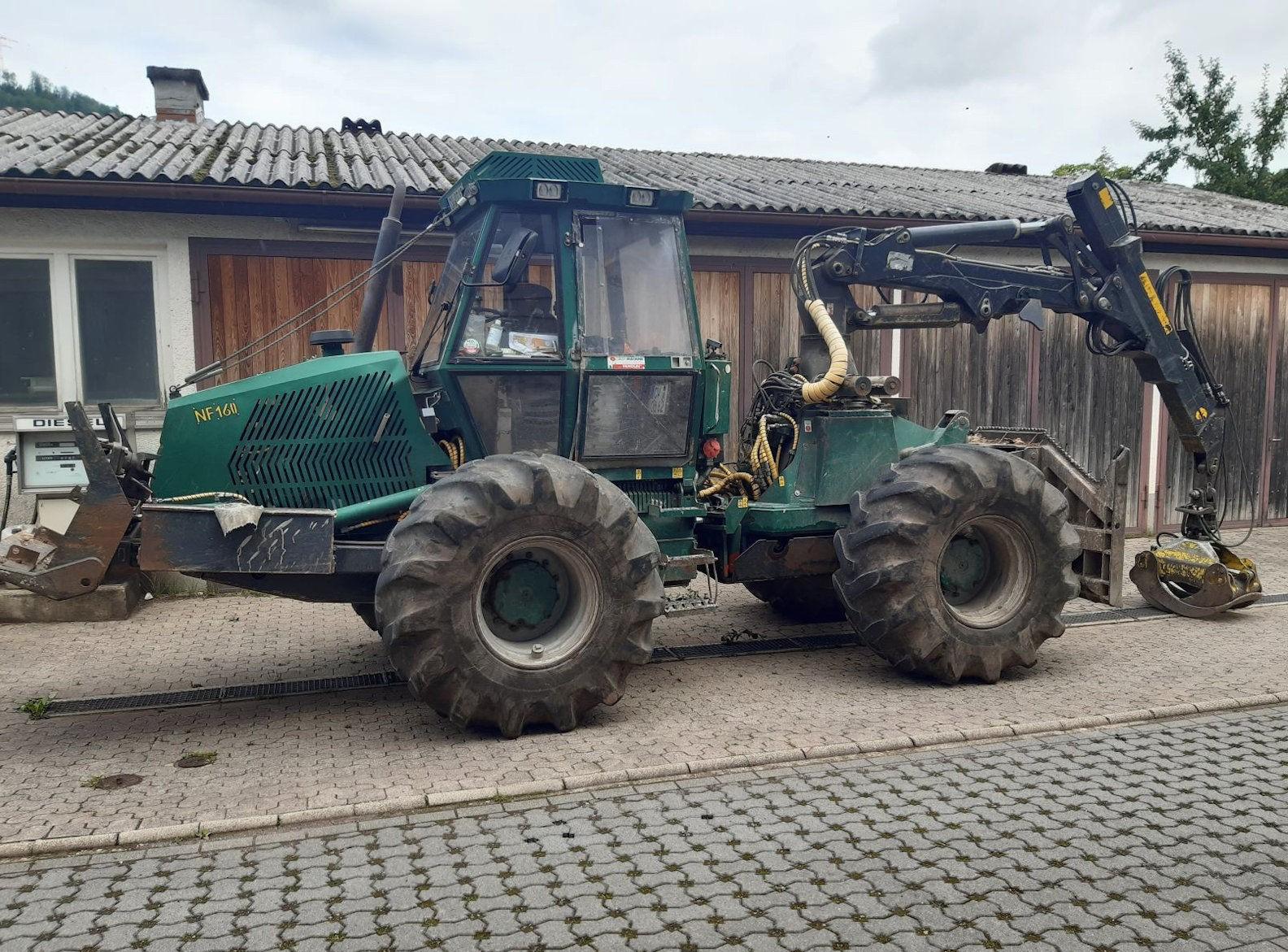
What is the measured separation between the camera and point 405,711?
551 cm

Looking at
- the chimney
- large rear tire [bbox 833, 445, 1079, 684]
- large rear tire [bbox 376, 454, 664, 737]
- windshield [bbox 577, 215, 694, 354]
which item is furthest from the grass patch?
the chimney

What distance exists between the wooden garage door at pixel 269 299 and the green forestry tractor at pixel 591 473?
290cm

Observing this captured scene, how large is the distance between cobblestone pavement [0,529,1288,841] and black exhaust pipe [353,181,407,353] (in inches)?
80.5

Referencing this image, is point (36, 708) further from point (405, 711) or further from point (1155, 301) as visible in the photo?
point (1155, 301)

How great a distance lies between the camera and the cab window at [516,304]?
559 cm

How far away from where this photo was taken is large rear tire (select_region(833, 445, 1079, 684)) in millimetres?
5781

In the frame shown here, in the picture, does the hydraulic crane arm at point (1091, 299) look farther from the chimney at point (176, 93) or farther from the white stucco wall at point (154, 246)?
the chimney at point (176, 93)

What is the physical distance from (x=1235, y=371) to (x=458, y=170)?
9147mm

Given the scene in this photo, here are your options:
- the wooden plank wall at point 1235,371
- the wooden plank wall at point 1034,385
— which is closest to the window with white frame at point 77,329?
the wooden plank wall at point 1034,385

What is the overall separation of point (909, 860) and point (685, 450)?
300 centimetres

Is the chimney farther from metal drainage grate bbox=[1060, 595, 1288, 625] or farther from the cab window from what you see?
metal drainage grate bbox=[1060, 595, 1288, 625]

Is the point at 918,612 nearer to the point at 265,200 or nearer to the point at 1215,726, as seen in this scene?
the point at 1215,726

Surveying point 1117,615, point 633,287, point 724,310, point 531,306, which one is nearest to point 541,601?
point 531,306

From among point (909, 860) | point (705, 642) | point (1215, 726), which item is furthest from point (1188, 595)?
point (909, 860)
